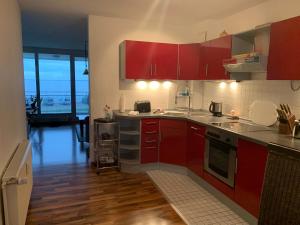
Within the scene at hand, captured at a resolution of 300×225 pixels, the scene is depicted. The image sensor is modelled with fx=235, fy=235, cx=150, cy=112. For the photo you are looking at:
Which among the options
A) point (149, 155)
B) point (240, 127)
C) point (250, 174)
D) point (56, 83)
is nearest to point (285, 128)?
point (240, 127)

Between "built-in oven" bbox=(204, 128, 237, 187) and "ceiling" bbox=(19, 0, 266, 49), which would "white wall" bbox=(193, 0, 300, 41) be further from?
"built-in oven" bbox=(204, 128, 237, 187)

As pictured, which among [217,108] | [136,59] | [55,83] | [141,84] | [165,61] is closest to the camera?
[217,108]

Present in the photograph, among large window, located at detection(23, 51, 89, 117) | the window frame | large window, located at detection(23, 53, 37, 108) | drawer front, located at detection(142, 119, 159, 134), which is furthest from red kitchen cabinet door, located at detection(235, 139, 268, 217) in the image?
large window, located at detection(23, 53, 37, 108)

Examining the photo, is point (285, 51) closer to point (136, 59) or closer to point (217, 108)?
point (217, 108)

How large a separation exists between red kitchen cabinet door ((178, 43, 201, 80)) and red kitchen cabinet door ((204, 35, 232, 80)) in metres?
0.25

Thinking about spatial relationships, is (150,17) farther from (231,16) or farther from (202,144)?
(202,144)

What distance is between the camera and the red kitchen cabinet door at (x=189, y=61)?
3.94 m

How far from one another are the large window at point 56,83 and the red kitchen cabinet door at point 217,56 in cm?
540

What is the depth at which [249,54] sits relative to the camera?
281 cm

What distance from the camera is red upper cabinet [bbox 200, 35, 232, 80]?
322 centimetres

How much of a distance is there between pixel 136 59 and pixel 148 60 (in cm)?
20

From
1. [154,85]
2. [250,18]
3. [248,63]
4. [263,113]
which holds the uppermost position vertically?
[250,18]

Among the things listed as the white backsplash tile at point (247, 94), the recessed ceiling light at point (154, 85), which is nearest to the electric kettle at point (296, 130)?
the white backsplash tile at point (247, 94)

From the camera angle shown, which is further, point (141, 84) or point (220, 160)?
point (141, 84)
